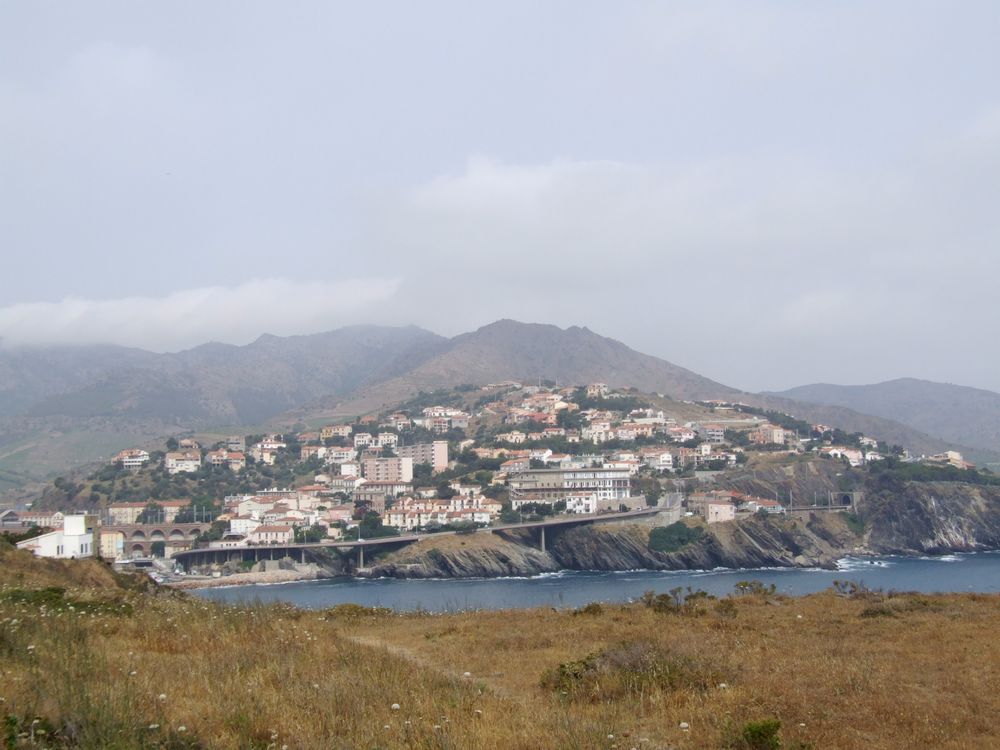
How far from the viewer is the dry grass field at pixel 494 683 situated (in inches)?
178

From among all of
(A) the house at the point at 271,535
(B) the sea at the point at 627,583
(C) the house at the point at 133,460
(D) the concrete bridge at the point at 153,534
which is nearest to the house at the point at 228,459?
(C) the house at the point at 133,460

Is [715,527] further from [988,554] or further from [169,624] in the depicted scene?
[169,624]

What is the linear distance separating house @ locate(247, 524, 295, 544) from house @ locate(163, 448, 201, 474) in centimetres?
3383

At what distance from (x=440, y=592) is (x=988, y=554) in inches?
1749

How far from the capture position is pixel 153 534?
7062cm

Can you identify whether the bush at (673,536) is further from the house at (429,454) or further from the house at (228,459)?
the house at (228,459)

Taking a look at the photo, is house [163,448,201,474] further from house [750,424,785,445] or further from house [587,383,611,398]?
house [750,424,785,445]

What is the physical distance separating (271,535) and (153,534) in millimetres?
12701

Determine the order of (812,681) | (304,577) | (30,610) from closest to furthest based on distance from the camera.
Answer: (812,681), (30,610), (304,577)

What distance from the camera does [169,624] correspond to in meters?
8.49

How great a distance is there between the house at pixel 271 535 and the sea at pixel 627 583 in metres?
7.43

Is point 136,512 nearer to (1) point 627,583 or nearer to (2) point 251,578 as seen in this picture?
(2) point 251,578

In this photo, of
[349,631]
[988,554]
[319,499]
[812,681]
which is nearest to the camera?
[812,681]

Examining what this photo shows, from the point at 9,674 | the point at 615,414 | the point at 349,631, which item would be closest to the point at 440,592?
the point at 349,631
